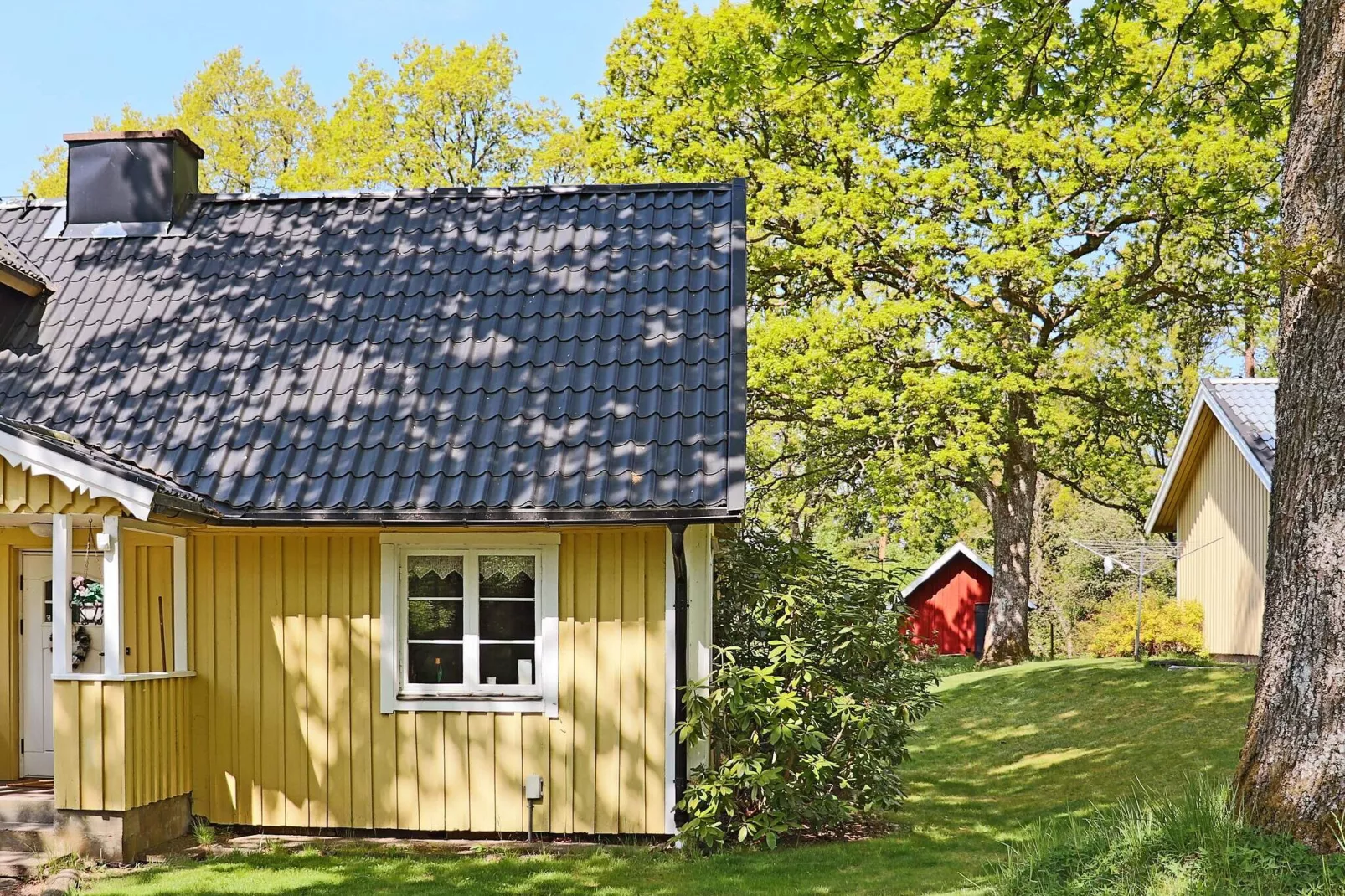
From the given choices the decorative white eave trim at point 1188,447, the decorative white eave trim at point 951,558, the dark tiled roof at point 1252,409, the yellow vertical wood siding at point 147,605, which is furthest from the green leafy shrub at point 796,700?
the decorative white eave trim at point 951,558

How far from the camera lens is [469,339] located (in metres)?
11.9

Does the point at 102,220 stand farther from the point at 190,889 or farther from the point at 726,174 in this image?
the point at 726,174

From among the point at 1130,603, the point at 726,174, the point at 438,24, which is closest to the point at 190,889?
the point at 726,174

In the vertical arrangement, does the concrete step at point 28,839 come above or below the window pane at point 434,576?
below

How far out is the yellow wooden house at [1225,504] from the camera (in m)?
21.2

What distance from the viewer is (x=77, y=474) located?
9.28 m

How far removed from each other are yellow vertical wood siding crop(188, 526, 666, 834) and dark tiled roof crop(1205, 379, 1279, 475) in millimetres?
13315

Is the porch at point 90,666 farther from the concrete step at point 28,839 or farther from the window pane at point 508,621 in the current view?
the window pane at point 508,621

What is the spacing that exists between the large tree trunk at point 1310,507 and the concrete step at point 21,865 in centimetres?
830

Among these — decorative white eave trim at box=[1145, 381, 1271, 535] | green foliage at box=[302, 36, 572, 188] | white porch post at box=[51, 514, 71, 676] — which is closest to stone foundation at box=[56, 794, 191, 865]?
white porch post at box=[51, 514, 71, 676]

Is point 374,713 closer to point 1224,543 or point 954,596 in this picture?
point 1224,543

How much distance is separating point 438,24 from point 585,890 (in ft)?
98.1

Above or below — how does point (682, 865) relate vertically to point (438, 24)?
below

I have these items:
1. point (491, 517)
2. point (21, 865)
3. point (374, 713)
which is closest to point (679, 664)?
point (491, 517)
